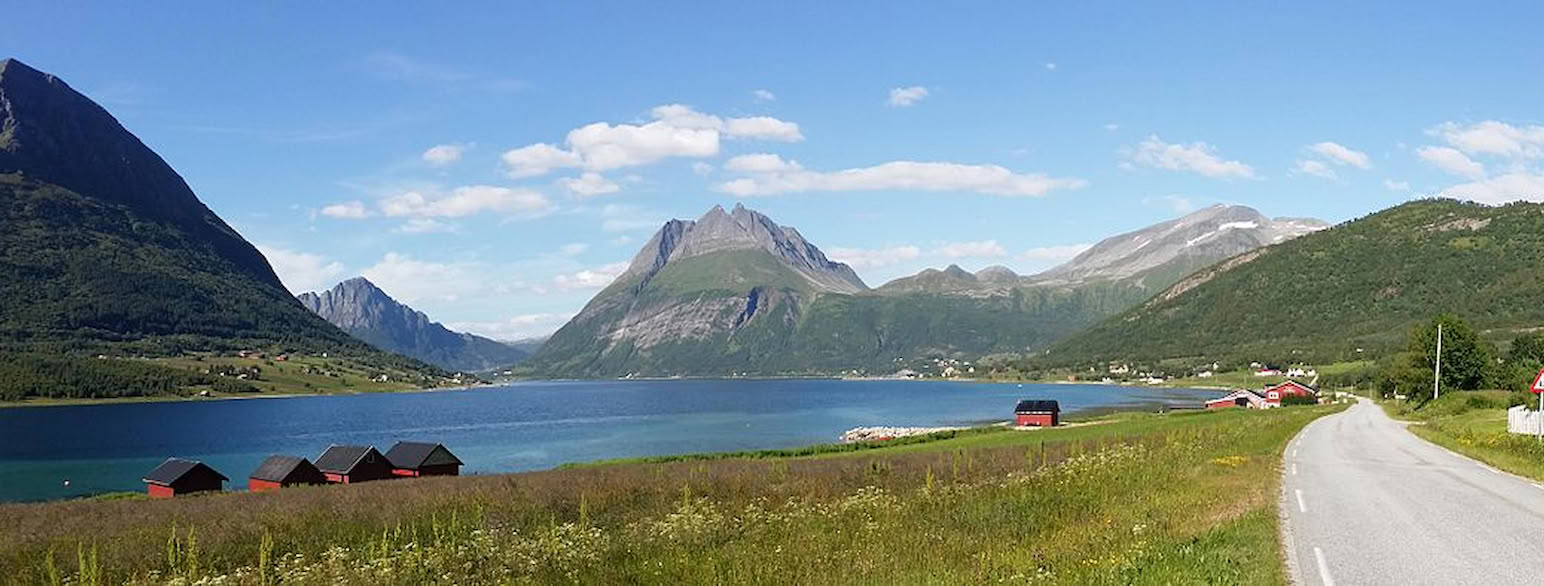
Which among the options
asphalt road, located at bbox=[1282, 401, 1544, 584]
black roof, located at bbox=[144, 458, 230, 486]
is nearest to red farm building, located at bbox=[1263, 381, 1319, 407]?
asphalt road, located at bbox=[1282, 401, 1544, 584]

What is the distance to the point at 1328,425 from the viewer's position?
2714 inches

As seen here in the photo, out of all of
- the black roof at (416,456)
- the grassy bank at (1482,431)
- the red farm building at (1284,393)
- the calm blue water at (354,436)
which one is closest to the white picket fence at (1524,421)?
the grassy bank at (1482,431)

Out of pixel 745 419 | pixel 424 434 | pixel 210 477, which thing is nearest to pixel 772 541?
pixel 210 477

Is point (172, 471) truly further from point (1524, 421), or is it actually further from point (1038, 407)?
point (1038, 407)

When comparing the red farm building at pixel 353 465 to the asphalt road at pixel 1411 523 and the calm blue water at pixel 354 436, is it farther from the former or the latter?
the asphalt road at pixel 1411 523

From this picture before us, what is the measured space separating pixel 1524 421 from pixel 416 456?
207 feet

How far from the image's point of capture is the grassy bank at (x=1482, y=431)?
34.0 meters

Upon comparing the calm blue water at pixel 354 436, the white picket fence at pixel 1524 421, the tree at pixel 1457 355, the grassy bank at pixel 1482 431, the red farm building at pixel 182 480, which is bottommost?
the calm blue water at pixel 354 436

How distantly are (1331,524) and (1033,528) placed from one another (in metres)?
5.95

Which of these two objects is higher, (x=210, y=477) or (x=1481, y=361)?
(x=1481, y=361)

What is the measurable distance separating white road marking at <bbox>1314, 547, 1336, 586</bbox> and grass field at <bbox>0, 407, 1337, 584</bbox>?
1.97ft

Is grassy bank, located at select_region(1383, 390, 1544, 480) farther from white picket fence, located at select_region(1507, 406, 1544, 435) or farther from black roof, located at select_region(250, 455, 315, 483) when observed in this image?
black roof, located at select_region(250, 455, 315, 483)

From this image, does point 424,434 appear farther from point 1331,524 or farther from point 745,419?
point 1331,524

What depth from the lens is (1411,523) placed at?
65.2ft
